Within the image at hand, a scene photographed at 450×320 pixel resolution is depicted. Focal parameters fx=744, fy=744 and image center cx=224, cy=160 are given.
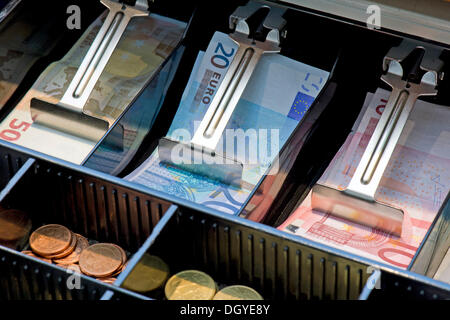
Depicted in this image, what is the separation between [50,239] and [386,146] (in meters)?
0.96

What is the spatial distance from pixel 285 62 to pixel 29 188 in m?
0.96

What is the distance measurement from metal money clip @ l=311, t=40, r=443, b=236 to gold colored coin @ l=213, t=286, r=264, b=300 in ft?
1.36

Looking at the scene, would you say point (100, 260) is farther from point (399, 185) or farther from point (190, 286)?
point (399, 185)

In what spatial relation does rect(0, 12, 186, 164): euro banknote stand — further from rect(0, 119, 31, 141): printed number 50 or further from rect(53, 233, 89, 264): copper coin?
rect(53, 233, 89, 264): copper coin

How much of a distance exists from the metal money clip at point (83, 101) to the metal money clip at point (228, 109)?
24cm

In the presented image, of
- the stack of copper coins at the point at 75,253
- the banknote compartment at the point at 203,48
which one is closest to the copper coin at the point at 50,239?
the stack of copper coins at the point at 75,253

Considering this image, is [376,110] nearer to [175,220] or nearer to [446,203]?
[446,203]

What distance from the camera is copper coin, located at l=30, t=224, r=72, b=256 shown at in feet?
6.20

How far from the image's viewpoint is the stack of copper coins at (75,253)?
1.86m

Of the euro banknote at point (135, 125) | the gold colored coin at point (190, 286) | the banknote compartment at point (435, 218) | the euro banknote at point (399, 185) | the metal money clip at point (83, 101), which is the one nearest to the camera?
the gold colored coin at point (190, 286)

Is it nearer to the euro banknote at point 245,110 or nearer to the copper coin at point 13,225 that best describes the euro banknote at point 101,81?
the euro banknote at point 245,110

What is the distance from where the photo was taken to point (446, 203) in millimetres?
1950

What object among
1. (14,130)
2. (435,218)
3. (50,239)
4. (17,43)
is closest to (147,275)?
(50,239)

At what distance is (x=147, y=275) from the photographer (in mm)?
1733
